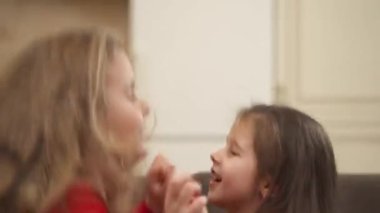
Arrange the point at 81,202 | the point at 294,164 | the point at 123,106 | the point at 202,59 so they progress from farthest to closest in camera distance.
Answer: the point at 202,59
the point at 294,164
the point at 123,106
the point at 81,202

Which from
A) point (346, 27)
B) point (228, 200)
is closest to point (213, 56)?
point (346, 27)

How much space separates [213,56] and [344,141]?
616 mm

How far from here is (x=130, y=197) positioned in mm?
1193

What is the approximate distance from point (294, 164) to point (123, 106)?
0.48m

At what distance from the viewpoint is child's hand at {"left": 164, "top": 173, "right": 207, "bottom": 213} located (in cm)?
A: 105

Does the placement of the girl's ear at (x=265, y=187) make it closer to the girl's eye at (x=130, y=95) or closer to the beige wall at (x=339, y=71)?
the girl's eye at (x=130, y=95)

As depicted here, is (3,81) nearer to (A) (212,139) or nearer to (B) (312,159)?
(B) (312,159)

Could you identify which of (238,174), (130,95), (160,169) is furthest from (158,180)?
(238,174)

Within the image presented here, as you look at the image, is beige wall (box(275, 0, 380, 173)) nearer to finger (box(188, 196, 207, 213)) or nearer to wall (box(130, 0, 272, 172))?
wall (box(130, 0, 272, 172))

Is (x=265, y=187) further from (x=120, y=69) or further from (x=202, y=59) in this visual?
(x=202, y=59)

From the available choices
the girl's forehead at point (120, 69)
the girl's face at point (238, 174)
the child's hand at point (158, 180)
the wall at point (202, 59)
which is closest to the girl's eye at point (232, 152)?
the girl's face at point (238, 174)

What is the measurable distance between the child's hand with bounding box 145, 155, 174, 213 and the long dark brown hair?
12.9 inches

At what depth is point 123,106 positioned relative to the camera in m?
1.12

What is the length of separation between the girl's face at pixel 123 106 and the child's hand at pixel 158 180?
0.19 ft
